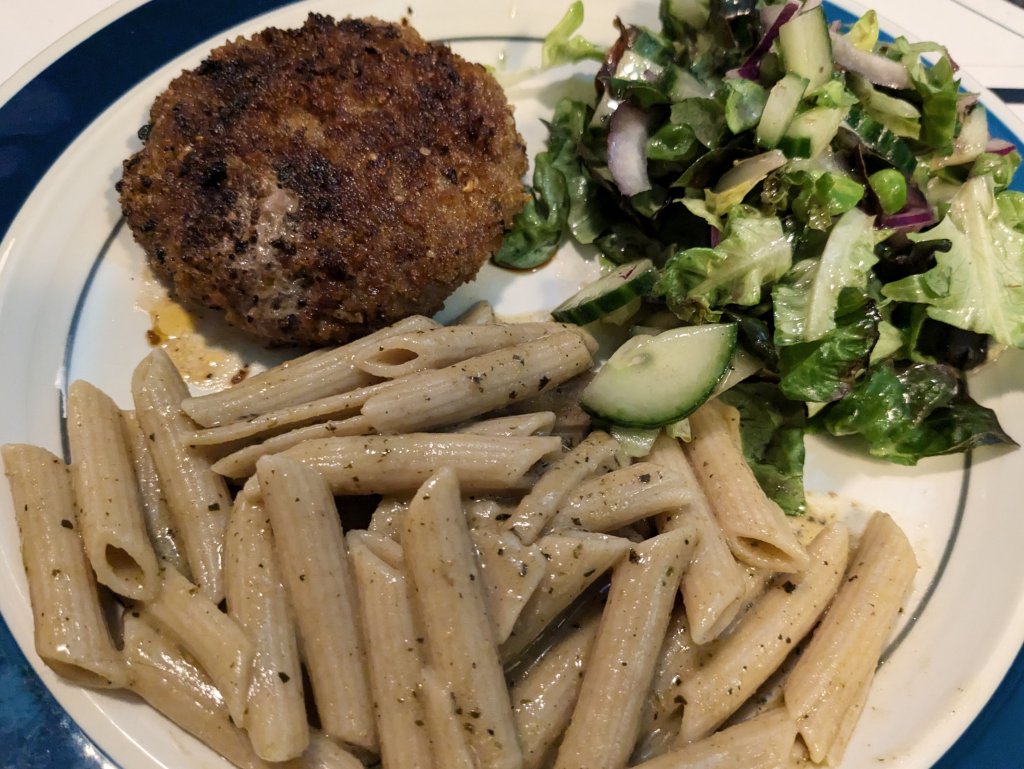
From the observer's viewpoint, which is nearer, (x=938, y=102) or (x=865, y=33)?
(x=938, y=102)

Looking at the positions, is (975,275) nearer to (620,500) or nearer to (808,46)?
(808,46)

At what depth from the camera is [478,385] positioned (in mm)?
2076

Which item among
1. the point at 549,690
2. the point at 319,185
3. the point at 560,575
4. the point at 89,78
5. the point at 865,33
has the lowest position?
the point at 549,690

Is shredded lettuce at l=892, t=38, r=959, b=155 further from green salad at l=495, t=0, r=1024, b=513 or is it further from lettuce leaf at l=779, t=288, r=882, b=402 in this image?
lettuce leaf at l=779, t=288, r=882, b=402

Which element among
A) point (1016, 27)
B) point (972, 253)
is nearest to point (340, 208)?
point (972, 253)

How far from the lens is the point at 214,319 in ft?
8.19

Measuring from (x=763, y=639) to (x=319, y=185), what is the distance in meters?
1.73

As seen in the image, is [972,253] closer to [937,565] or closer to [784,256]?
[784,256]

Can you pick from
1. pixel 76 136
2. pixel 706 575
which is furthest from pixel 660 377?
pixel 76 136

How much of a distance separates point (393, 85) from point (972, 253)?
195 centimetres

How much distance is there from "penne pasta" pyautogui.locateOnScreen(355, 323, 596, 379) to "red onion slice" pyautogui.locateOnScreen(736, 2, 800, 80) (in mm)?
1247

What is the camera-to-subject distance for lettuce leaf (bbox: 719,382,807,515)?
94.9 inches

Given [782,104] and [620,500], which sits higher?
[782,104]

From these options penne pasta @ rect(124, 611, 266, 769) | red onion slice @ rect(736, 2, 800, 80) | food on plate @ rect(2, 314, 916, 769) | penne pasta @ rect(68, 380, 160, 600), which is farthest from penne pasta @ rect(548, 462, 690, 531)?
red onion slice @ rect(736, 2, 800, 80)
